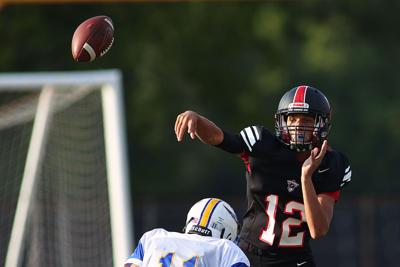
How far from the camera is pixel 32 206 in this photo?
10359 millimetres

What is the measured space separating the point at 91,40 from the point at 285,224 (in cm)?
182

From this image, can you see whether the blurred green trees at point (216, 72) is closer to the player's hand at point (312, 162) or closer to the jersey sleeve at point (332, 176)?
the jersey sleeve at point (332, 176)

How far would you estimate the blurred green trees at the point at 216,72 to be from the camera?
24.8 meters

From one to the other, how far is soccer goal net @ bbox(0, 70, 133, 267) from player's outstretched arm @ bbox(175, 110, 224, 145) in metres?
2.84

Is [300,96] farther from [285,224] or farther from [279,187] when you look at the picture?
[285,224]

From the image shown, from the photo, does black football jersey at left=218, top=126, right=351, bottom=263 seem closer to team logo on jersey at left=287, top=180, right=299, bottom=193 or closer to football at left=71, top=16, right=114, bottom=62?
team logo on jersey at left=287, top=180, right=299, bottom=193

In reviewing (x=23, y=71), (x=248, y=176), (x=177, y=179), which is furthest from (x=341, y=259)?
(x=248, y=176)

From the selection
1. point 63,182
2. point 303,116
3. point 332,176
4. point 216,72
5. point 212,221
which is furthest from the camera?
point 216,72

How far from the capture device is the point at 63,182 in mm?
11648

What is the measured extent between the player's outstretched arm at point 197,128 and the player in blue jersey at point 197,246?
36 cm

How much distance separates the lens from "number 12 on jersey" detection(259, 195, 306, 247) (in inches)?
237

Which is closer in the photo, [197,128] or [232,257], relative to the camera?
[232,257]

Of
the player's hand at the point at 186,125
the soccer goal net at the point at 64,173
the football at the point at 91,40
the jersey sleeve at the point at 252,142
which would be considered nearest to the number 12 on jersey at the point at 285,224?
the jersey sleeve at the point at 252,142

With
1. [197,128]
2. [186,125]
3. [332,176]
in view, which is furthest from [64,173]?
[186,125]
